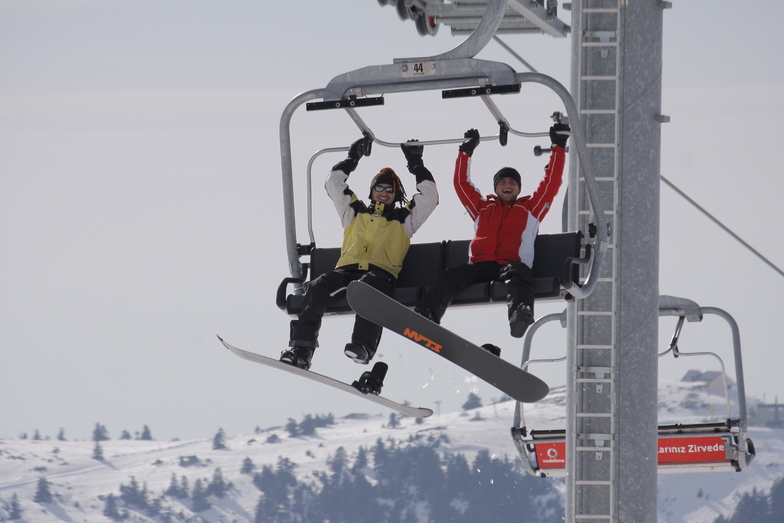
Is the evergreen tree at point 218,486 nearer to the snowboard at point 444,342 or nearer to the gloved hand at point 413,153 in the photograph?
the gloved hand at point 413,153

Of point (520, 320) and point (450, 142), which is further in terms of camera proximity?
point (450, 142)

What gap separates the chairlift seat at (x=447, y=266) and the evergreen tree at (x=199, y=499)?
150 m

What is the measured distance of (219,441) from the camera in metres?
170

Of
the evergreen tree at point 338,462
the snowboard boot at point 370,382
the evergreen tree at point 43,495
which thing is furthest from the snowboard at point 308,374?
the evergreen tree at point 338,462

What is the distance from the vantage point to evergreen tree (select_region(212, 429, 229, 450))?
168 m

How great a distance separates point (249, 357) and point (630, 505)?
2.40 m

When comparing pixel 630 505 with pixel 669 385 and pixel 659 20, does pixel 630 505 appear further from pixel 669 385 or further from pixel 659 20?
pixel 669 385

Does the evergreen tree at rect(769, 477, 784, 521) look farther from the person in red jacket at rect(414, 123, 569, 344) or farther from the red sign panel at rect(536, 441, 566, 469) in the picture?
the person in red jacket at rect(414, 123, 569, 344)

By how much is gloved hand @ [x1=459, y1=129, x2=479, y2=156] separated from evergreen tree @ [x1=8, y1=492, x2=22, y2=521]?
453 ft

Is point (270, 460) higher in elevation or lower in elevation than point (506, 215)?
higher

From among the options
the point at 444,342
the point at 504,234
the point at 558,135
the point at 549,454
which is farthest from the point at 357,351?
the point at 549,454

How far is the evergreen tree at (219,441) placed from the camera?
16750 centimetres

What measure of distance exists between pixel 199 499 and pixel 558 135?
155244 mm

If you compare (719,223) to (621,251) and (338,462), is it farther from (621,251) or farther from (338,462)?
(338,462)
